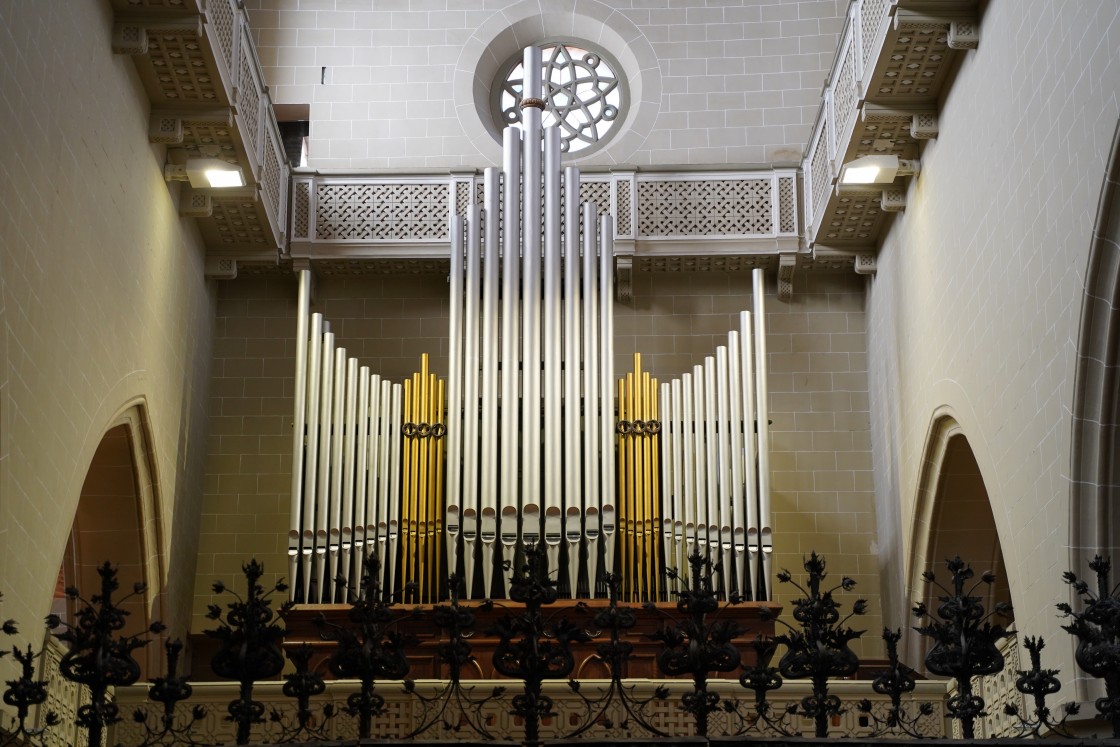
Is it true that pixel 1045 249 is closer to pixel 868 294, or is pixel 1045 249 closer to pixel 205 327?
pixel 868 294

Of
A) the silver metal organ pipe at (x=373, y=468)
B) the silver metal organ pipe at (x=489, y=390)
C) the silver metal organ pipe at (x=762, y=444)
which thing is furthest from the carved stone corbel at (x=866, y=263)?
the silver metal organ pipe at (x=373, y=468)

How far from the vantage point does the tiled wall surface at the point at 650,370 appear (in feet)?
44.4

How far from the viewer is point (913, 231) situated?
39.9ft

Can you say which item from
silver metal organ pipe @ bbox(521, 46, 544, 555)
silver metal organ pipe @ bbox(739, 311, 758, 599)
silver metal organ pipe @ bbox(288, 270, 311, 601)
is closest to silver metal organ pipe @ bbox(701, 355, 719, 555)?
silver metal organ pipe @ bbox(739, 311, 758, 599)

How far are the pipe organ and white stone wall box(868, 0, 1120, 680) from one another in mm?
1501

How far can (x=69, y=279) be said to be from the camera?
9.59 m

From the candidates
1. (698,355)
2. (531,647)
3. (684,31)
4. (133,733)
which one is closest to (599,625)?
(531,647)

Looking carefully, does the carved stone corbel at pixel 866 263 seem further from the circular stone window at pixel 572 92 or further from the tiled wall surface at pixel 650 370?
the circular stone window at pixel 572 92

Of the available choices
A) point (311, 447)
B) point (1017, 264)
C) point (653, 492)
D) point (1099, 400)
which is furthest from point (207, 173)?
point (1099, 400)

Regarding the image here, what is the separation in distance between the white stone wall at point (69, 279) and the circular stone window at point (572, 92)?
444cm

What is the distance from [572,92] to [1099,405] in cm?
859

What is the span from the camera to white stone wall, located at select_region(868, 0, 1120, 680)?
27.1 feet

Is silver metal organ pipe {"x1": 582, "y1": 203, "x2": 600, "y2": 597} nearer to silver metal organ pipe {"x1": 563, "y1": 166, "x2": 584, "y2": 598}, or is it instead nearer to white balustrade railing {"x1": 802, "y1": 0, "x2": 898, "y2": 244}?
silver metal organ pipe {"x1": 563, "y1": 166, "x2": 584, "y2": 598}

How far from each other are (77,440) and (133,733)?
1.89m
